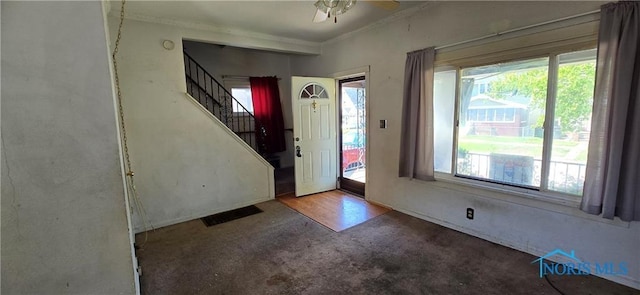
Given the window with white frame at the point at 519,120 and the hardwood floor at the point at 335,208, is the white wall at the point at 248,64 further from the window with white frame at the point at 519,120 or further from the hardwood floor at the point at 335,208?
the window with white frame at the point at 519,120

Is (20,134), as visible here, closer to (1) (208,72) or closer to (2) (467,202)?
(2) (467,202)

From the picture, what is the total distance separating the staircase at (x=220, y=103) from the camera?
477 cm

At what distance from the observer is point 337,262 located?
101 inches

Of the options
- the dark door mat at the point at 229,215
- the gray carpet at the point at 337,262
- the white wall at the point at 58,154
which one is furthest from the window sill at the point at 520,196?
the white wall at the point at 58,154

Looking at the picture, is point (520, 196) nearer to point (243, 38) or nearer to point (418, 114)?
point (418, 114)

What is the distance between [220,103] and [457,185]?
4.18m

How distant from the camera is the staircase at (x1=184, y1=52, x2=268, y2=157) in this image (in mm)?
4773

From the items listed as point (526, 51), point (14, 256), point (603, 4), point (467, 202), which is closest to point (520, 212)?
point (467, 202)

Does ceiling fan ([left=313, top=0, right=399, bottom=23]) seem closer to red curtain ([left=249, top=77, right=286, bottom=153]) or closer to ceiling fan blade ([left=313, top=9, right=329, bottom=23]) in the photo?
ceiling fan blade ([left=313, top=9, right=329, bottom=23])

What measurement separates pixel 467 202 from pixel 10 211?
3.56 metres

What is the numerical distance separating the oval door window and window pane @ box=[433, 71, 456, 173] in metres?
1.83

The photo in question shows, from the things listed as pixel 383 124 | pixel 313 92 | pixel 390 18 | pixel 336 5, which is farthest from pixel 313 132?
pixel 336 5

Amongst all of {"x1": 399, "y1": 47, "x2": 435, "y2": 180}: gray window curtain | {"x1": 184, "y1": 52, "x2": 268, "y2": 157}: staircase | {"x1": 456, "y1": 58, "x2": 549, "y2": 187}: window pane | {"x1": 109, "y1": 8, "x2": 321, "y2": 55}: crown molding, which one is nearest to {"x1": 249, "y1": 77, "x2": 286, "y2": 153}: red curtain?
{"x1": 184, "y1": 52, "x2": 268, "y2": 157}: staircase

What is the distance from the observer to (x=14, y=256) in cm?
122
